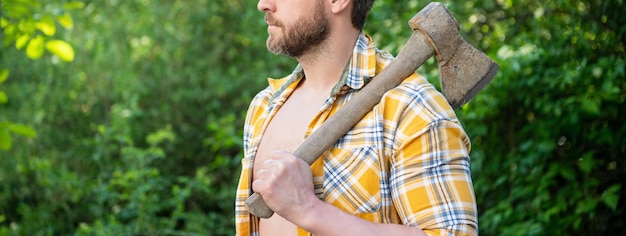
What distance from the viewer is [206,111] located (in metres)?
6.45

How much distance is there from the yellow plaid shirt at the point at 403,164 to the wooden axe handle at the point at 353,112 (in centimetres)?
2

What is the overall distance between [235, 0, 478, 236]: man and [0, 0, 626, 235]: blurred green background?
71.2 inches

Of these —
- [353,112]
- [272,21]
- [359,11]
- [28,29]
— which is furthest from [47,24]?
[353,112]

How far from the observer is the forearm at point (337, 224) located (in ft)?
5.40

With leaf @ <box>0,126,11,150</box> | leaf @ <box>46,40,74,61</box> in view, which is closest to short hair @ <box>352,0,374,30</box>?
Answer: leaf @ <box>0,126,11,150</box>

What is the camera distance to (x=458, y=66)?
1.87 metres

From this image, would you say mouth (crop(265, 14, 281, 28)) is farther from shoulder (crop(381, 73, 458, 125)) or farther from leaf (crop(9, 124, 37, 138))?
leaf (crop(9, 124, 37, 138))

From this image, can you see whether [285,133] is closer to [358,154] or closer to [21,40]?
[358,154]

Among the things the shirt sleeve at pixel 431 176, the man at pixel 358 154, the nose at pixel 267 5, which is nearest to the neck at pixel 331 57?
the man at pixel 358 154

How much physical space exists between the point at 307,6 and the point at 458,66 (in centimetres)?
38

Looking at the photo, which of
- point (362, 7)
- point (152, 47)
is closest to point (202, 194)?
point (152, 47)

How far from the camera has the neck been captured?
1.92 m

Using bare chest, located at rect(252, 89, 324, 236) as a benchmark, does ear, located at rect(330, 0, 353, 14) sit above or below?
above

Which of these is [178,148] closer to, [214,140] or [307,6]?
[214,140]
